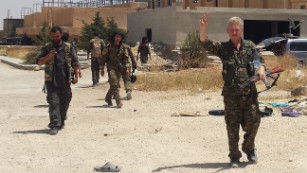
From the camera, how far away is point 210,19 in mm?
28766

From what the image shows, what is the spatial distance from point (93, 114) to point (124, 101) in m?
2.46

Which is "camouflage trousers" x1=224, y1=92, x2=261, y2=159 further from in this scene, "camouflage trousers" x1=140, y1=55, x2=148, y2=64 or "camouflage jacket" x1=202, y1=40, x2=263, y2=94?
"camouflage trousers" x1=140, y1=55, x2=148, y2=64

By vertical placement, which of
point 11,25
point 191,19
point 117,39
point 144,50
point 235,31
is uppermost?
point 191,19

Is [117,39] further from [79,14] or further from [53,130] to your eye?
[79,14]

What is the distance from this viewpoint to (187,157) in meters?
7.36

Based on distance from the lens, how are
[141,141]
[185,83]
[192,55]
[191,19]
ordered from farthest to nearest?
1. [191,19]
2. [192,55]
3. [185,83]
4. [141,141]

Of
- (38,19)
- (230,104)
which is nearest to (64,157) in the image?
(230,104)

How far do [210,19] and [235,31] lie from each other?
22.6m

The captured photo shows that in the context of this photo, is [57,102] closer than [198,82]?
Yes

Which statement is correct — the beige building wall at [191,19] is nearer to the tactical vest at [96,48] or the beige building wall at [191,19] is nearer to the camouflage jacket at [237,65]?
the tactical vest at [96,48]

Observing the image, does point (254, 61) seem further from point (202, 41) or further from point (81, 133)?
point (81, 133)

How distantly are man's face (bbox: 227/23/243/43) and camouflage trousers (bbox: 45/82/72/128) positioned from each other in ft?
12.3

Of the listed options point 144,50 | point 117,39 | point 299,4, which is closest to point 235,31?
point 117,39

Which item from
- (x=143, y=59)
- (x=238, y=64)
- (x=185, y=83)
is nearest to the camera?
(x=238, y=64)
